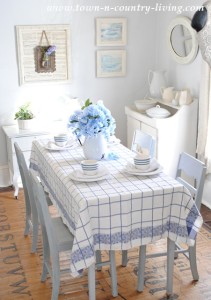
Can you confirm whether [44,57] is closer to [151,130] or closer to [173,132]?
[151,130]

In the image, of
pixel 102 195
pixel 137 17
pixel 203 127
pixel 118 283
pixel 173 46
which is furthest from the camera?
→ pixel 137 17

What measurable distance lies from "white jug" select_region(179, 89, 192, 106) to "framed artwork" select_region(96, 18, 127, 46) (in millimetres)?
1070

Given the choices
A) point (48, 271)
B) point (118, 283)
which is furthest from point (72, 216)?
point (118, 283)

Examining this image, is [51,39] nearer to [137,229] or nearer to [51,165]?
[51,165]

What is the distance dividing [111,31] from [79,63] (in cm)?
51

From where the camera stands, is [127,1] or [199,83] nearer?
[199,83]

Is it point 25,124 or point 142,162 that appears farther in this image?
point 25,124

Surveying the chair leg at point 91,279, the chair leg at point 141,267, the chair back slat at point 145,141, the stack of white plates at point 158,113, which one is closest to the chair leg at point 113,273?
the chair leg at point 141,267

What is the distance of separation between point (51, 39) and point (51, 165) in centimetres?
212

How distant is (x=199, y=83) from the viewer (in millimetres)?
4398

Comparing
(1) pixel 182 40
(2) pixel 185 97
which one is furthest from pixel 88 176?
(1) pixel 182 40

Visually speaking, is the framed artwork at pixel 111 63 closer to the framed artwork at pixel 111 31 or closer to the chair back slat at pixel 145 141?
the framed artwork at pixel 111 31

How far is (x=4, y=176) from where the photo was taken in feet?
16.4

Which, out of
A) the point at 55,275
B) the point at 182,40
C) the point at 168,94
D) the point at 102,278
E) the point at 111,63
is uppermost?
the point at 182,40
